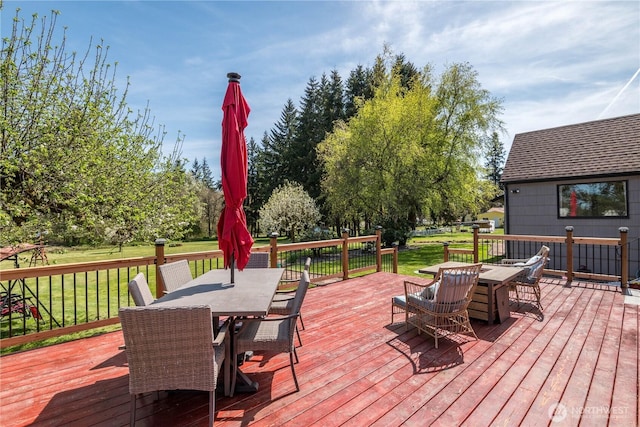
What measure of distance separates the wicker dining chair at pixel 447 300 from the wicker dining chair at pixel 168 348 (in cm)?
251

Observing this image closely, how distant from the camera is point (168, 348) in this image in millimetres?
2037

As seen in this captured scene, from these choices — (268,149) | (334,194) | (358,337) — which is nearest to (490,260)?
(334,194)

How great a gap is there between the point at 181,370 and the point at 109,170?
5.24 meters

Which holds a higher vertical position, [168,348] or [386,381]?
[168,348]

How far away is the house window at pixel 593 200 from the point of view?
28.8 ft

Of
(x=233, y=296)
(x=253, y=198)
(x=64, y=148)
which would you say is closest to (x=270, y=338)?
(x=233, y=296)

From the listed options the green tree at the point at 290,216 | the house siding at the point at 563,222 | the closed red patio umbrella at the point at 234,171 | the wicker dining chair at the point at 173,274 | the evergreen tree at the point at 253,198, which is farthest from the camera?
the evergreen tree at the point at 253,198

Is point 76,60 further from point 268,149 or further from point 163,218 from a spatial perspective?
point 268,149

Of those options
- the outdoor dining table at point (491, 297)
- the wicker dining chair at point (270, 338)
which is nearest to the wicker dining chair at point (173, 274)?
the wicker dining chair at point (270, 338)

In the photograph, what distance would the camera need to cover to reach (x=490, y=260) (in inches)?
442

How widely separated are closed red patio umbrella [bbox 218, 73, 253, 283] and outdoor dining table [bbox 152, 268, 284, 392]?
251 millimetres

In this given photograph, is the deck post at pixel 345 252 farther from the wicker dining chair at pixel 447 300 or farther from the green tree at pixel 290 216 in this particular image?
the green tree at pixel 290 216

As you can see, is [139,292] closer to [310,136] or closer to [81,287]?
[81,287]

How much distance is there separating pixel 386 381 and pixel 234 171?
248 cm
